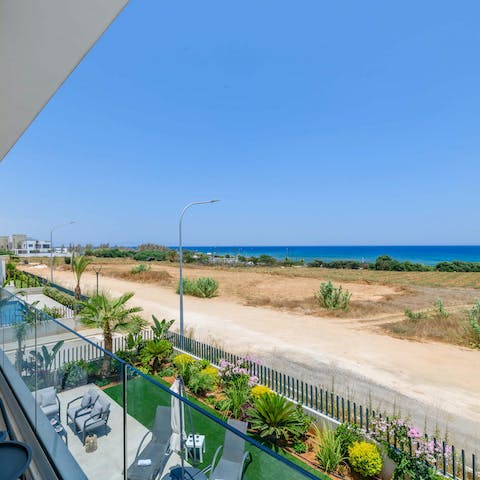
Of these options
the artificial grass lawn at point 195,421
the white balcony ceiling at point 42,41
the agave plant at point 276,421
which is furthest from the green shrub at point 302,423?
the white balcony ceiling at point 42,41

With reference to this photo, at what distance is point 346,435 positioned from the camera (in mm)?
5734

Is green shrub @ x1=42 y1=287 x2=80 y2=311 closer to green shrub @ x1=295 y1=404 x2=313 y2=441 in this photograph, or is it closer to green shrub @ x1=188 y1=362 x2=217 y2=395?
green shrub @ x1=188 y1=362 x2=217 y2=395

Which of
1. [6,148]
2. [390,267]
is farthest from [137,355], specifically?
[390,267]

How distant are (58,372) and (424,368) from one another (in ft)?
36.9

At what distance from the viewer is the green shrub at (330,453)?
533cm

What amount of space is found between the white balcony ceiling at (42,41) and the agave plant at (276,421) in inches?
255

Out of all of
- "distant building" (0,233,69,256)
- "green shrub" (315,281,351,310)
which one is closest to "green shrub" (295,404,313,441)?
"green shrub" (315,281,351,310)

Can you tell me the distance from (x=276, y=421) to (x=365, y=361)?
5.95 m

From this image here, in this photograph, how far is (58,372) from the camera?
3.03 m

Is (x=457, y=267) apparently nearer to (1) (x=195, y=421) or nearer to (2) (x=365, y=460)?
(2) (x=365, y=460)

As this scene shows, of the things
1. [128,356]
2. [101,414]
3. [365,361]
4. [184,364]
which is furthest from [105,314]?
[365,361]

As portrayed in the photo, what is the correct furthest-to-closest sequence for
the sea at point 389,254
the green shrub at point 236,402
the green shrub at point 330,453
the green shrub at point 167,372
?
1. the sea at point 389,254
2. the green shrub at point 167,372
3. the green shrub at point 236,402
4. the green shrub at point 330,453

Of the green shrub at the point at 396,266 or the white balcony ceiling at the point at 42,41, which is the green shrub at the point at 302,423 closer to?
the white balcony ceiling at the point at 42,41

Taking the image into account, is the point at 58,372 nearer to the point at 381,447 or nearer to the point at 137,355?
the point at 381,447
